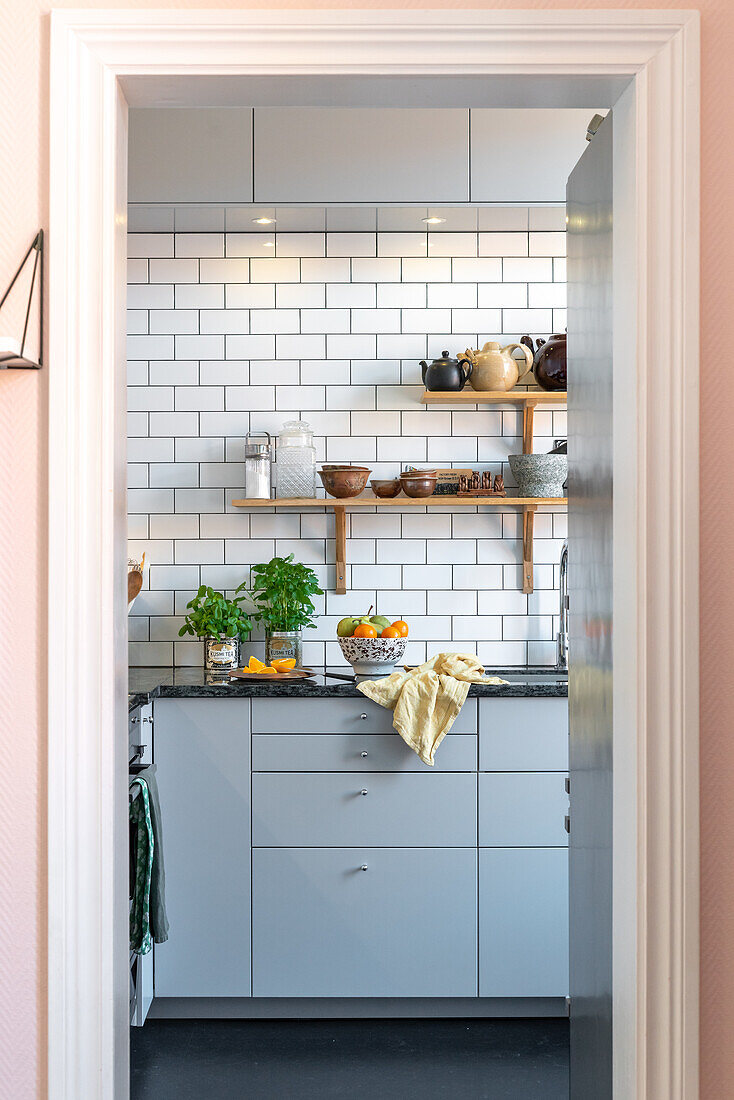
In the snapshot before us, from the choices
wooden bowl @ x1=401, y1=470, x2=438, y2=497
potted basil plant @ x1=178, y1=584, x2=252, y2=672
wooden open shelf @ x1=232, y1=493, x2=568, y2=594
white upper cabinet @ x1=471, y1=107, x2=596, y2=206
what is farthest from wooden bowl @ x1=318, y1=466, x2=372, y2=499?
white upper cabinet @ x1=471, y1=107, x2=596, y2=206

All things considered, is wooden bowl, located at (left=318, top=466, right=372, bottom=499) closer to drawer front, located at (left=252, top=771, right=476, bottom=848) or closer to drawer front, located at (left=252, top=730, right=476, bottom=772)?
drawer front, located at (left=252, top=730, right=476, bottom=772)

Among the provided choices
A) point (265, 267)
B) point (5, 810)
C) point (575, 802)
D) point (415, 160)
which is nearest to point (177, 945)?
point (575, 802)

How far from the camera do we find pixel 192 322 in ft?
12.0

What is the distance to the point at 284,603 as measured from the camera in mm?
3438

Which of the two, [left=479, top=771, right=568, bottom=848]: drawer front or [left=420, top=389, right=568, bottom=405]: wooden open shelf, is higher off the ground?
[left=420, top=389, right=568, bottom=405]: wooden open shelf

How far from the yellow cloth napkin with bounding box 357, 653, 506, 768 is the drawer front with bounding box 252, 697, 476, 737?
63 mm

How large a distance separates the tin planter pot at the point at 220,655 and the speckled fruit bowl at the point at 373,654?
0.41 m

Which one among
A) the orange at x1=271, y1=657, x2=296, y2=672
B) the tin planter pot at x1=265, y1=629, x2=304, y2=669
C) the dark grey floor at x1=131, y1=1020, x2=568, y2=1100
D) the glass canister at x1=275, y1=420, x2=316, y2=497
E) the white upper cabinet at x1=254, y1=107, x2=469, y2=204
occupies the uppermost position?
the white upper cabinet at x1=254, y1=107, x2=469, y2=204

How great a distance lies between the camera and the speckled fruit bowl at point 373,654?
323 centimetres

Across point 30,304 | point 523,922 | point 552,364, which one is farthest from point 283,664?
point 30,304

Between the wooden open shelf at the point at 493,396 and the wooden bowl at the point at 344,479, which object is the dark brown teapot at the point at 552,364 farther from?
the wooden bowl at the point at 344,479

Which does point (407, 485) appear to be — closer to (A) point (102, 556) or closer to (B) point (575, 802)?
(B) point (575, 802)

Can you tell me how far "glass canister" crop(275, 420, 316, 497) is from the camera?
354cm

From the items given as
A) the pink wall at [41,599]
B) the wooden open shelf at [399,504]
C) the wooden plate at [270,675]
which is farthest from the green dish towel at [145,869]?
the pink wall at [41,599]
